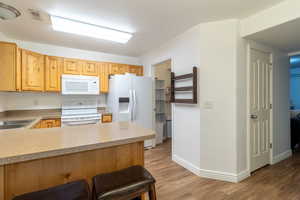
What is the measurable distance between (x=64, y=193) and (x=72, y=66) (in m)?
3.20

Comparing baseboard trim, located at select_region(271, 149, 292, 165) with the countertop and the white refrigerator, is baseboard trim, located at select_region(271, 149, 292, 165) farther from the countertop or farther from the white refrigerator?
the countertop

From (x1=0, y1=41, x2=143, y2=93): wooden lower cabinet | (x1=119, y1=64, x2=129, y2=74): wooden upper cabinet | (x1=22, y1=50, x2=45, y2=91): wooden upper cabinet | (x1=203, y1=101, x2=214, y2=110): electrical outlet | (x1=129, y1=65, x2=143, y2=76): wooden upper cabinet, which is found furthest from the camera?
(x1=129, y1=65, x2=143, y2=76): wooden upper cabinet

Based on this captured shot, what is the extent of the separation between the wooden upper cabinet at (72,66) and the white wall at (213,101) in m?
2.53

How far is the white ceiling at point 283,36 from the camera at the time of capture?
197cm

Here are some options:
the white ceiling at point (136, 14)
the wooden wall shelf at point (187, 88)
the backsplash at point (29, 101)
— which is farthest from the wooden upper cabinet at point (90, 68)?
the wooden wall shelf at point (187, 88)

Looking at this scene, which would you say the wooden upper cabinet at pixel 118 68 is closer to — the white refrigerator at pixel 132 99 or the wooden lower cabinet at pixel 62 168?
the white refrigerator at pixel 132 99

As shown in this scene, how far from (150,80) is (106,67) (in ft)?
3.91

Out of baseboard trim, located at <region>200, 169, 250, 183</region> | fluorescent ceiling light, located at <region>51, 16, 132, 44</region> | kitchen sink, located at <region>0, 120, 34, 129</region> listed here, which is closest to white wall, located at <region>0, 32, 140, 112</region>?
kitchen sink, located at <region>0, 120, 34, 129</region>

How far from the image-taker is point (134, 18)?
7.45 ft

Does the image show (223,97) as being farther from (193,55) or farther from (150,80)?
(150,80)

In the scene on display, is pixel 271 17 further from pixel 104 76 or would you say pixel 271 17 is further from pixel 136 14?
pixel 104 76

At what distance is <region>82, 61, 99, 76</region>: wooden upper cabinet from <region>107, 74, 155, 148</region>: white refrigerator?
1.43 feet

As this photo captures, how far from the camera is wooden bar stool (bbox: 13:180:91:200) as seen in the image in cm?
90

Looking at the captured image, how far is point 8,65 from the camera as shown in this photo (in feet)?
8.23
